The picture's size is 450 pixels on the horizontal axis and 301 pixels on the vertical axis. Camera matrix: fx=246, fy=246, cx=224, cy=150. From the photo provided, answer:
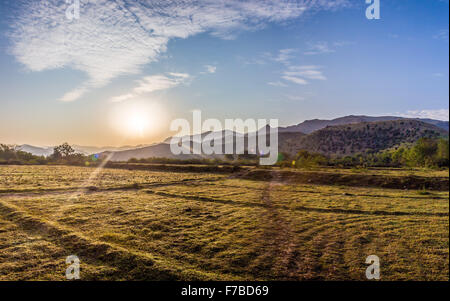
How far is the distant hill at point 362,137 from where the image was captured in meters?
73.2

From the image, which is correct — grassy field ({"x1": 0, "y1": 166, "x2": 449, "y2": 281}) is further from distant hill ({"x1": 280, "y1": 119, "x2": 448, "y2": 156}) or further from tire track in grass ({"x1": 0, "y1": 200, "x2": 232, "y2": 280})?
distant hill ({"x1": 280, "y1": 119, "x2": 448, "y2": 156})

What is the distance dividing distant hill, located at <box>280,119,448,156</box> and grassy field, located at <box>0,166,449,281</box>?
239 ft

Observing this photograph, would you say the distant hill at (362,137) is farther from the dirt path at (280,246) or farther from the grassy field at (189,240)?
the dirt path at (280,246)

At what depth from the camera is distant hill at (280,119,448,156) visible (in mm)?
73150

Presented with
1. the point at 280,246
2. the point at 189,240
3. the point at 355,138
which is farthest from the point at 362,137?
the point at 189,240

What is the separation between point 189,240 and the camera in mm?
7938

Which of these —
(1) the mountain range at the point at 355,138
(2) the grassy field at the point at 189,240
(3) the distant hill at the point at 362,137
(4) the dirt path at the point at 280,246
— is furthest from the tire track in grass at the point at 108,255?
(3) the distant hill at the point at 362,137

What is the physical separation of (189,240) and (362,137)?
294ft

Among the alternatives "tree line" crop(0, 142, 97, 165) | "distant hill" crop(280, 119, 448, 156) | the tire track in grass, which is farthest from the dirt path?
"distant hill" crop(280, 119, 448, 156)

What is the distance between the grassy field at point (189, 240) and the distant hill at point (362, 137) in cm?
7300

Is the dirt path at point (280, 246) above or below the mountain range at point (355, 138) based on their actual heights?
below

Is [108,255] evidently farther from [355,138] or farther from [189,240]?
[355,138]

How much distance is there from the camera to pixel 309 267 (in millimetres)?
6578
